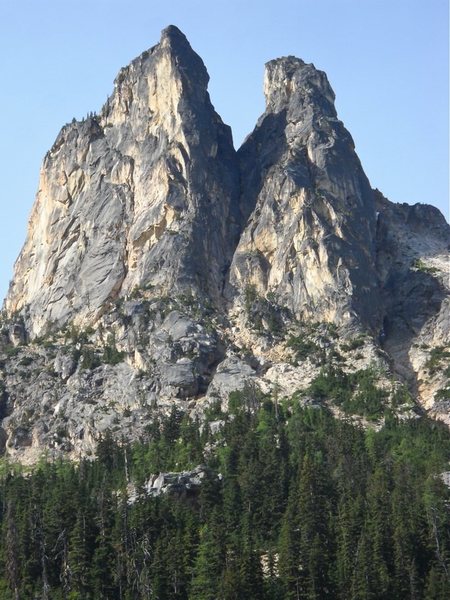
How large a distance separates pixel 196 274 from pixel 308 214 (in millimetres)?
16780

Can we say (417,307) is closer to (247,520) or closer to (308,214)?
(308,214)

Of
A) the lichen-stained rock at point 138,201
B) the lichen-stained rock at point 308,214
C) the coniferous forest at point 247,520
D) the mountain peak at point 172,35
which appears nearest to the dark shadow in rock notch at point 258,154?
the lichen-stained rock at point 308,214

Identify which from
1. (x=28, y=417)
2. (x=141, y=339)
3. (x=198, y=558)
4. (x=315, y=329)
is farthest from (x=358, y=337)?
(x=198, y=558)

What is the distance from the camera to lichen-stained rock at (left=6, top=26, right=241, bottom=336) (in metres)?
179

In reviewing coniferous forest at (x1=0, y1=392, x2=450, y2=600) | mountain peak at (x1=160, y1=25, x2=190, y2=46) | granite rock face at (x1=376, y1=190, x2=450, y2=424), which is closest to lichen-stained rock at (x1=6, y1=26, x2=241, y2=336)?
mountain peak at (x1=160, y1=25, x2=190, y2=46)

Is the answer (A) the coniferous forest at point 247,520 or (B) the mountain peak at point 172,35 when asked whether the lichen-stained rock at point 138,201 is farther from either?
→ (A) the coniferous forest at point 247,520

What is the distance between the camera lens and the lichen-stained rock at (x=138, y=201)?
178625 millimetres

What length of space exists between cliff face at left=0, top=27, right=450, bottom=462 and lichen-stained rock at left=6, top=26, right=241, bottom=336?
25 cm

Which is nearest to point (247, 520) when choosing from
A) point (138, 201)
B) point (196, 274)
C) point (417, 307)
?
point (196, 274)

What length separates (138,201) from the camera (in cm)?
18475

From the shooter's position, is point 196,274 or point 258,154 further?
point 258,154

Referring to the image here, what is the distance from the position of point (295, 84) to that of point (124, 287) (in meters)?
43.7

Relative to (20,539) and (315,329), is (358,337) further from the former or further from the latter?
(20,539)

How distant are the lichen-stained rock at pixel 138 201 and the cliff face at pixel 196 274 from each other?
25cm
